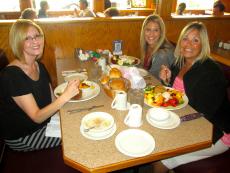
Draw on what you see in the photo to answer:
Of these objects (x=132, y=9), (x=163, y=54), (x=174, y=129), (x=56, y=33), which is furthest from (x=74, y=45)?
(x=132, y=9)

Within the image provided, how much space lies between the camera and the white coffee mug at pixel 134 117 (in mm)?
1163

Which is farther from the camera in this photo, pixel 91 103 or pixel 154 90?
pixel 154 90

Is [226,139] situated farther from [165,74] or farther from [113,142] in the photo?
[113,142]

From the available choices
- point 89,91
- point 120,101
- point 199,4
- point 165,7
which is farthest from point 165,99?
point 199,4

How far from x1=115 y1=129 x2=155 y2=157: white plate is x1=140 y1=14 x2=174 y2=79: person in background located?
102 centimetres

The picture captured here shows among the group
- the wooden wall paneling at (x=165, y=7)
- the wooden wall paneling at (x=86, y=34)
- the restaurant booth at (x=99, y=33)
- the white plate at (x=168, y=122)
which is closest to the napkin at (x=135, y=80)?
the white plate at (x=168, y=122)

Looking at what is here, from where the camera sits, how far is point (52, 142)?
1452mm

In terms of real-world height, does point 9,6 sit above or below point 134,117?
above

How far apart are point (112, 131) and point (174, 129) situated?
0.34m

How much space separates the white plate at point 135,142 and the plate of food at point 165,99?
0.33 metres

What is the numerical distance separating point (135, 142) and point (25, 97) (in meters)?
0.76

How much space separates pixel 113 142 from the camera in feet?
3.48

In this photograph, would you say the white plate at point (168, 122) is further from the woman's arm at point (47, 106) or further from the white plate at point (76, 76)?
the white plate at point (76, 76)

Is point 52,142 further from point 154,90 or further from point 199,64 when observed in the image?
point 199,64
